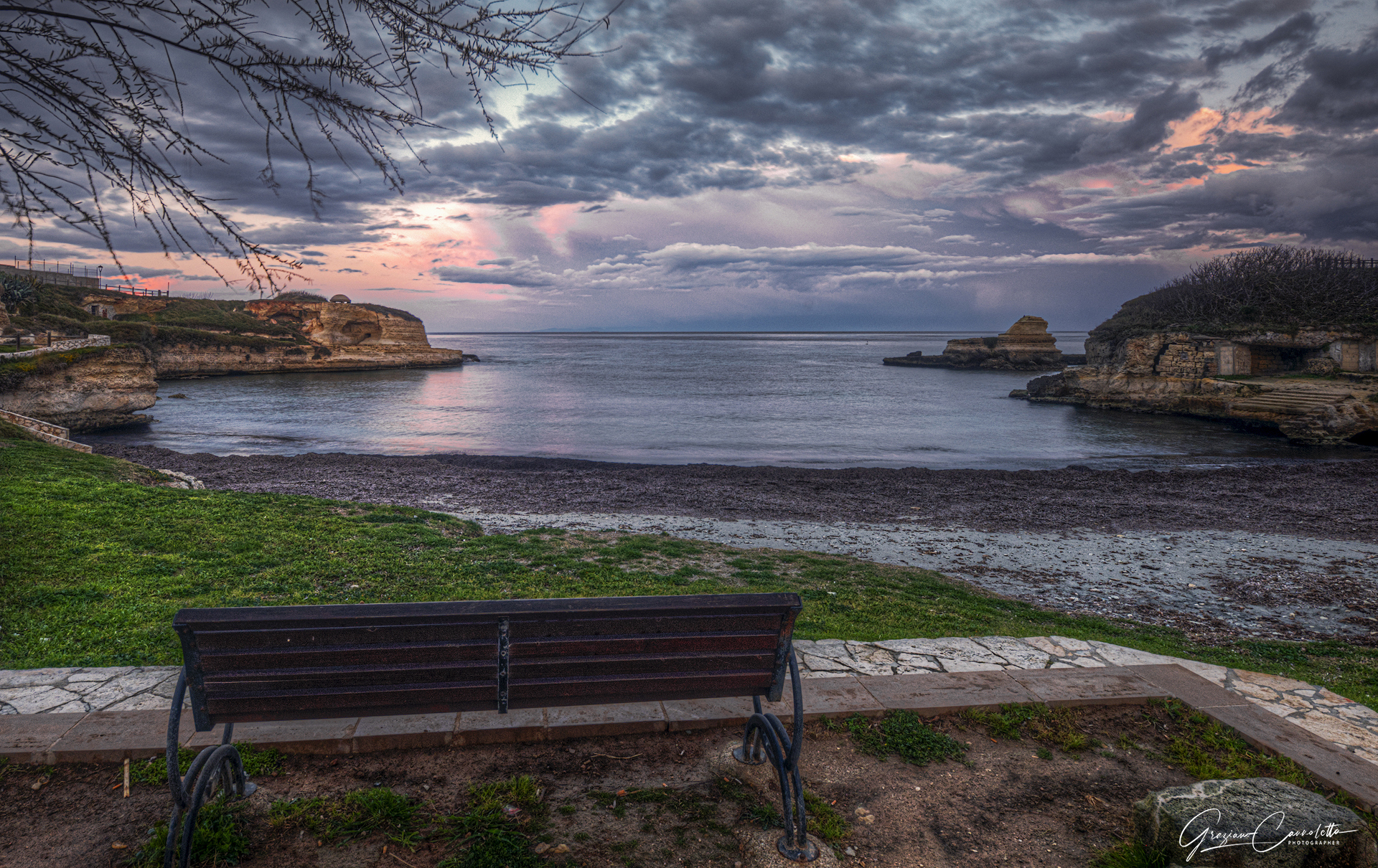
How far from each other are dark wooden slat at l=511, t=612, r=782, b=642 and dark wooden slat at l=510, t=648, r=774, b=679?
0.11 m

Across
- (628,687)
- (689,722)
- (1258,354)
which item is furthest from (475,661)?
(1258,354)

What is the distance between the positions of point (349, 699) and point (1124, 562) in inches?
434

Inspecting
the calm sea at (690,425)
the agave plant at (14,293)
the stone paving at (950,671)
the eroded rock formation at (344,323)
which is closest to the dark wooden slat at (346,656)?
the stone paving at (950,671)

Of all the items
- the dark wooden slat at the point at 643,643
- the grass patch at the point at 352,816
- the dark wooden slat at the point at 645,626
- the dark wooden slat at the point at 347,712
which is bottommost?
the grass patch at the point at 352,816

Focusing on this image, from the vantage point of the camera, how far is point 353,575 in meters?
6.77

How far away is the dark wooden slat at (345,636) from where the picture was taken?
8.50 feet

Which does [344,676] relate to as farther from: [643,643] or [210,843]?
[643,643]

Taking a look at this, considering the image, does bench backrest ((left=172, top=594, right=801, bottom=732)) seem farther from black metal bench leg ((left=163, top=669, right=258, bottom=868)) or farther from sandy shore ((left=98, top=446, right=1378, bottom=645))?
sandy shore ((left=98, top=446, right=1378, bottom=645))

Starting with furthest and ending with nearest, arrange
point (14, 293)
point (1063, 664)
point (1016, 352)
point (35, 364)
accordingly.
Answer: point (1016, 352) → point (14, 293) → point (35, 364) → point (1063, 664)

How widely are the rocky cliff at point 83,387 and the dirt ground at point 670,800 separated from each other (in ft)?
90.6

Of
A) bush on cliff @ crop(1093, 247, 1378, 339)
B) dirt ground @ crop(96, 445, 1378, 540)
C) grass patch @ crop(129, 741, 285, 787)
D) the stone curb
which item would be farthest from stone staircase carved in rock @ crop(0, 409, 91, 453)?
bush on cliff @ crop(1093, 247, 1378, 339)

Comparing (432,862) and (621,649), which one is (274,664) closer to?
(432,862)

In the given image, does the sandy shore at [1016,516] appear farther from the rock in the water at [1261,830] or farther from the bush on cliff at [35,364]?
the bush on cliff at [35,364]

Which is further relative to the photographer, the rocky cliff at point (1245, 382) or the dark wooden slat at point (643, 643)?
the rocky cliff at point (1245, 382)
